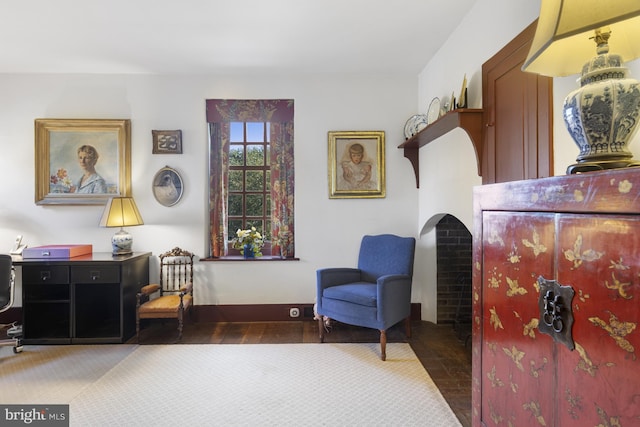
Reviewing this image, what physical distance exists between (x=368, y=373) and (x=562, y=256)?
202 centimetres

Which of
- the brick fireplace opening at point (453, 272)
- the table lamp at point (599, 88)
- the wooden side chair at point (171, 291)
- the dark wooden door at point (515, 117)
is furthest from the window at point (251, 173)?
the table lamp at point (599, 88)

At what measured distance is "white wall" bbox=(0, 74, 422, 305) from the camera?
353 centimetres

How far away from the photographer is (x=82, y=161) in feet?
11.6

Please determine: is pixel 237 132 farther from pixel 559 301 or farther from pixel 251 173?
pixel 559 301

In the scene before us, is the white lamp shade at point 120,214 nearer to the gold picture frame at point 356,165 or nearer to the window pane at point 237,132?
the window pane at point 237,132

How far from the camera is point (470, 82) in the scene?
2404 millimetres

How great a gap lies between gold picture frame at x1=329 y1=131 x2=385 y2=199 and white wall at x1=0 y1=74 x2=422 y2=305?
9cm

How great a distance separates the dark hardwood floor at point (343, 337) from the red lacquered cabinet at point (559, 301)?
152 centimetres

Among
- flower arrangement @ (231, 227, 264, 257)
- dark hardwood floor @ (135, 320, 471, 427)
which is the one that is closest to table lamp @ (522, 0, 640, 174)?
dark hardwood floor @ (135, 320, 471, 427)

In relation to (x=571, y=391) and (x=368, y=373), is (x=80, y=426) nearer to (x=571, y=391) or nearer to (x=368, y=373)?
(x=368, y=373)

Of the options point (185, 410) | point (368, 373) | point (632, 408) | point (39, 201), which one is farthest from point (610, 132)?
point (39, 201)

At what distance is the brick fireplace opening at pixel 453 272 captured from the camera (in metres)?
3.45

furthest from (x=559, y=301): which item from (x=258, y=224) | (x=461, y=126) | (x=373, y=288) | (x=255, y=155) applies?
(x=255, y=155)

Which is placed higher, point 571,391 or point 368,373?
point 571,391
